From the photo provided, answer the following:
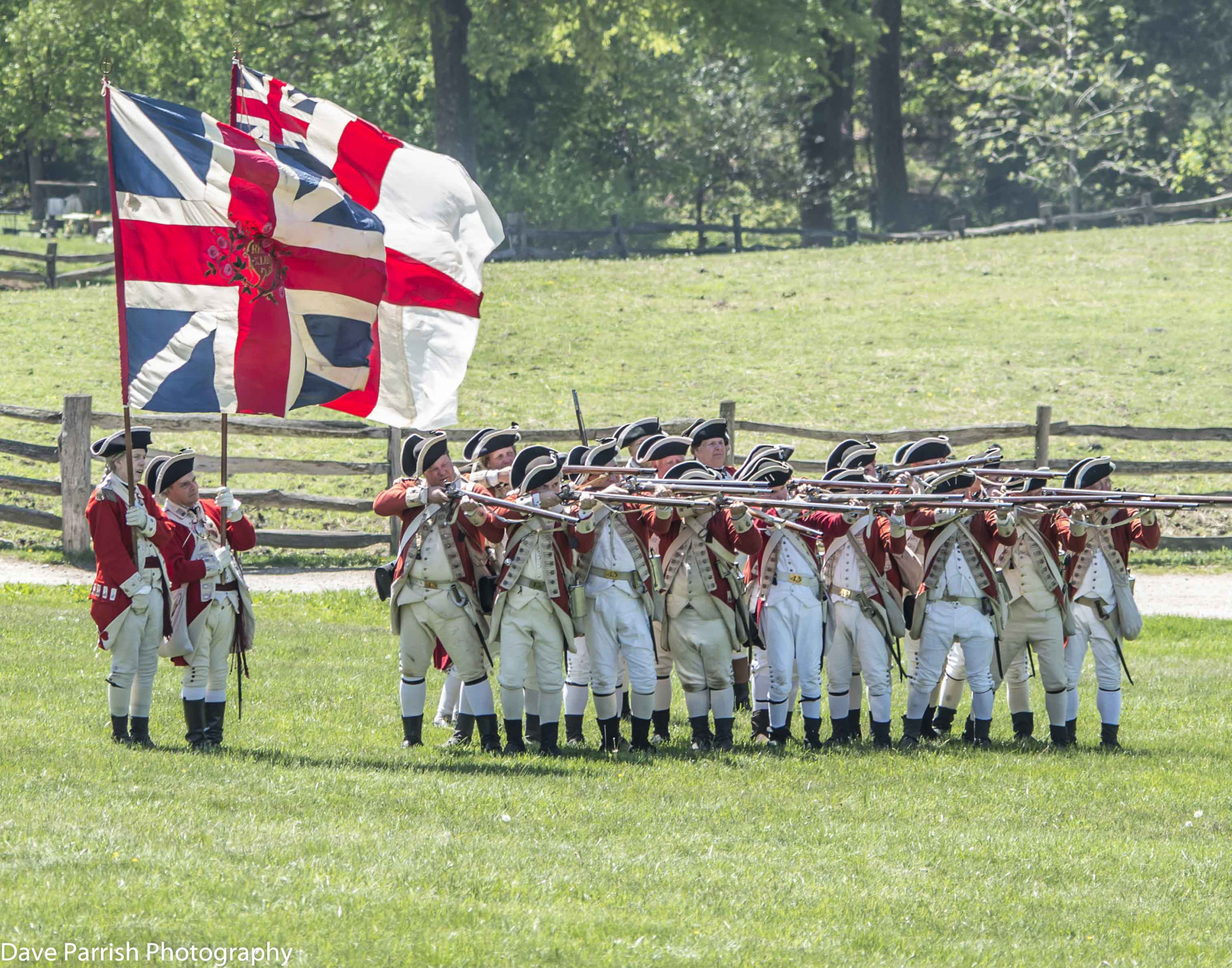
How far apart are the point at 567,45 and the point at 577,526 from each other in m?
30.6

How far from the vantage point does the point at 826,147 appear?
158 ft

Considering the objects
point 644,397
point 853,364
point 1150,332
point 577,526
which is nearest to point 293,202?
point 577,526

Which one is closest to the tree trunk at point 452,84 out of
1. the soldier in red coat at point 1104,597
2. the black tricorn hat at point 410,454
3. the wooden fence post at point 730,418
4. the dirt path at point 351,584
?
the wooden fence post at point 730,418

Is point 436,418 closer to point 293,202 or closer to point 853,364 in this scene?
point 293,202

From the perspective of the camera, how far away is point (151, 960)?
19.8 ft

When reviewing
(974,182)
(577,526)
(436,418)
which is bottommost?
(577,526)

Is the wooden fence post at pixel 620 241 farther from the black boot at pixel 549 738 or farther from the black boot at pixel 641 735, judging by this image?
the black boot at pixel 549 738

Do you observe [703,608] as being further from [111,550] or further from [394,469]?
[394,469]

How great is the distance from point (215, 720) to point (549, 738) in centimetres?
221

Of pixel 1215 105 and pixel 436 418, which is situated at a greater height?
pixel 1215 105

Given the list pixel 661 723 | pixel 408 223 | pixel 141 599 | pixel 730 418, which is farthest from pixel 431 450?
Result: pixel 730 418

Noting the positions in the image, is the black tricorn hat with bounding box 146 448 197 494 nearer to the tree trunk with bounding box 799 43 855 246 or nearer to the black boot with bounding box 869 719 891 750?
the black boot with bounding box 869 719 891 750

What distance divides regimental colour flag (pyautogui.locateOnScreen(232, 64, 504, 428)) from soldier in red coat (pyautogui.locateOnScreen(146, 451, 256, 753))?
4.96ft

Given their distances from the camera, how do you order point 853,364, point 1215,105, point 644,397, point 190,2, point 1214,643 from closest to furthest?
1. point 1214,643
2. point 644,397
3. point 853,364
4. point 190,2
5. point 1215,105
